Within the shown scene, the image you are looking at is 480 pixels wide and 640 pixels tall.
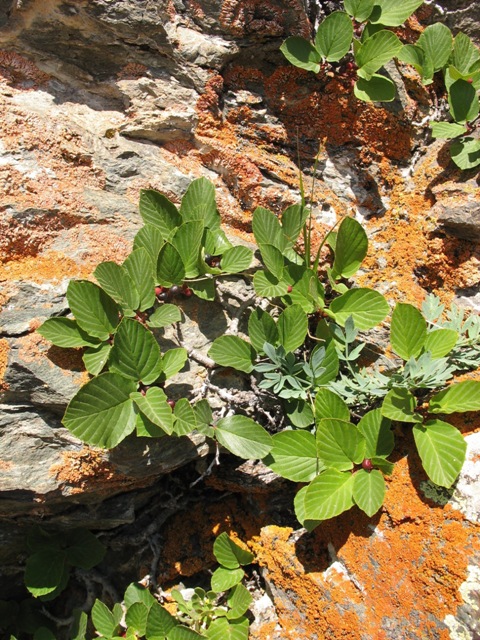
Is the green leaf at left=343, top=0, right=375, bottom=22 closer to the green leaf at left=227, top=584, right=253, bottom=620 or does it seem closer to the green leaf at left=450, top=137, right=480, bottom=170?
the green leaf at left=450, top=137, right=480, bottom=170

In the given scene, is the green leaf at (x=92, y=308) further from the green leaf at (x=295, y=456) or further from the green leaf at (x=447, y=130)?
the green leaf at (x=447, y=130)

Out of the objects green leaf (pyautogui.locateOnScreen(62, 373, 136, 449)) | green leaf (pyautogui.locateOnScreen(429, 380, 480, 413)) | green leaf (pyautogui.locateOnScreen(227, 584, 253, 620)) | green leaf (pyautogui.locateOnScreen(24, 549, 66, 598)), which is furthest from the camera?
green leaf (pyautogui.locateOnScreen(24, 549, 66, 598))

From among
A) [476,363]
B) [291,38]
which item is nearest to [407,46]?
[291,38]

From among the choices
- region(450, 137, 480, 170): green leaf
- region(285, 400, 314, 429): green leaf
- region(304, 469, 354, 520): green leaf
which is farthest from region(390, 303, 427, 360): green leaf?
region(450, 137, 480, 170): green leaf

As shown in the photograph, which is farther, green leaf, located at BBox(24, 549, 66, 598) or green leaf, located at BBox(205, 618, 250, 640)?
green leaf, located at BBox(24, 549, 66, 598)

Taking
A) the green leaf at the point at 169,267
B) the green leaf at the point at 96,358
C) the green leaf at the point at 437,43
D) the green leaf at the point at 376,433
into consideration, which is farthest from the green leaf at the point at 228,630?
the green leaf at the point at 437,43

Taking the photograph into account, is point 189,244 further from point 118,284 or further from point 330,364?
point 330,364

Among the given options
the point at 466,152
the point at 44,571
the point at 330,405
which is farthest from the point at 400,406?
the point at 44,571
